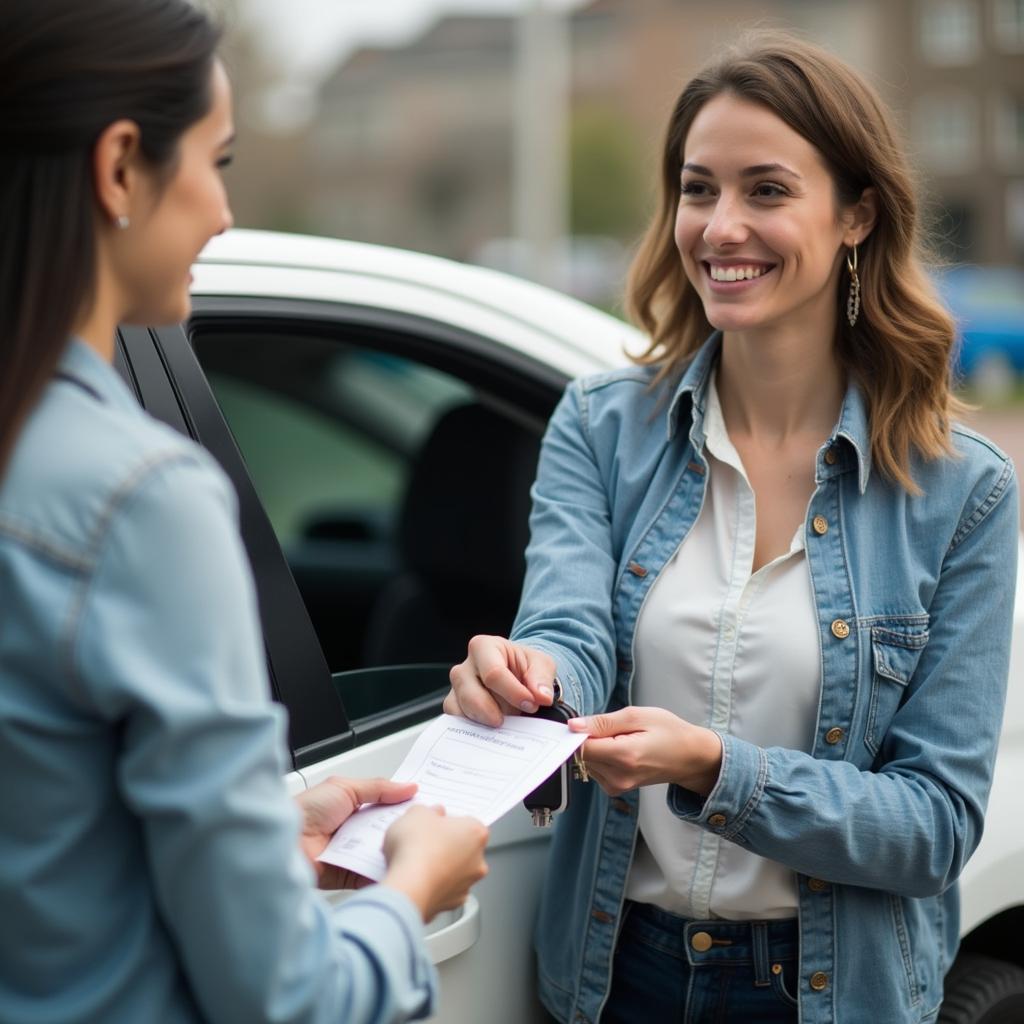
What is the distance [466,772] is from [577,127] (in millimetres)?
50921

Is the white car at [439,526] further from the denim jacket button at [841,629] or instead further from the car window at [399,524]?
the denim jacket button at [841,629]

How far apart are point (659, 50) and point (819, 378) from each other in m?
57.2

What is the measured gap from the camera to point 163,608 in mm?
1059

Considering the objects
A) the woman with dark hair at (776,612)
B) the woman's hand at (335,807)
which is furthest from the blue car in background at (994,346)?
the woman's hand at (335,807)

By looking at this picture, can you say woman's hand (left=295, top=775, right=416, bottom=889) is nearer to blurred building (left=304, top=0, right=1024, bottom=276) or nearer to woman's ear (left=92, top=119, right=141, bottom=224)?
woman's ear (left=92, top=119, right=141, bottom=224)

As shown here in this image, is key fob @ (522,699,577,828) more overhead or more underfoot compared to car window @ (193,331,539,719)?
more overhead

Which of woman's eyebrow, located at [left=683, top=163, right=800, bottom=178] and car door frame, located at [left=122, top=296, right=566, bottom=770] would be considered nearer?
car door frame, located at [left=122, top=296, right=566, bottom=770]

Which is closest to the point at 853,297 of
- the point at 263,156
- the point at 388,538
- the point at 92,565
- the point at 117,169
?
the point at 117,169

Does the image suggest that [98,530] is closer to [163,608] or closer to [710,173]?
[163,608]

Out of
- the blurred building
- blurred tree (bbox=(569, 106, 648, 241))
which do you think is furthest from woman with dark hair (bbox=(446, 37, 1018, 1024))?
blurred tree (bbox=(569, 106, 648, 241))

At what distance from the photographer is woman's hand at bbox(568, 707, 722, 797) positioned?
170 centimetres

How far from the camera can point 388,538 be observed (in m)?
4.52

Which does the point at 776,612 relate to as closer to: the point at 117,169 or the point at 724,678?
the point at 724,678

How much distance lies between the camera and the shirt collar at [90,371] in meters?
1.14
